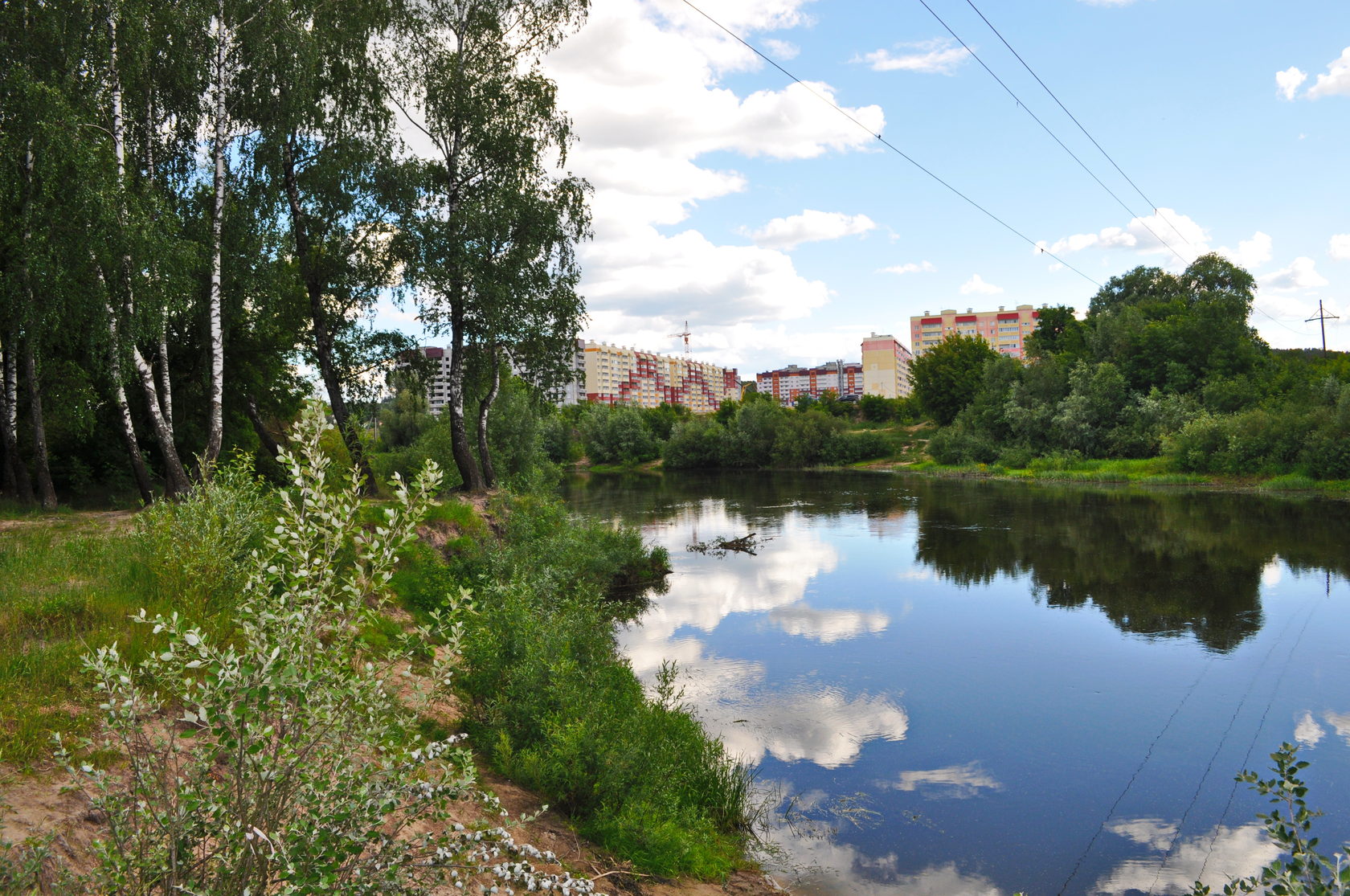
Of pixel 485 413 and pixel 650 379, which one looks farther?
pixel 650 379

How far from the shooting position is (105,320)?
1128 centimetres

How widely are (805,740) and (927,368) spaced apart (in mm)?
59698

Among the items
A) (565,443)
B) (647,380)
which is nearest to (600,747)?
(565,443)

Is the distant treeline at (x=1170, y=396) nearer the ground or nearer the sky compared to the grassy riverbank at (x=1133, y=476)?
nearer the sky

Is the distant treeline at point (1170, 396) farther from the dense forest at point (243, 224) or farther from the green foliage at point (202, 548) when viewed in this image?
the green foliage at point (202, 548)

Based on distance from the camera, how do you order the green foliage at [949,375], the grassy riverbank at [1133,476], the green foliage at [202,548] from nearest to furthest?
1. the green foliage at [202,548]
2. the grassy riverbank at [1133,476]
3. the green foliage at [949,375]

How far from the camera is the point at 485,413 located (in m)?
20.3

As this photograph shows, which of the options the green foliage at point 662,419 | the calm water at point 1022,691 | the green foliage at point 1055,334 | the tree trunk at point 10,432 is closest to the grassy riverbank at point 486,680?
the calm water at point 1022,691

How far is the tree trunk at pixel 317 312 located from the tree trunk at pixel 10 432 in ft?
16.7

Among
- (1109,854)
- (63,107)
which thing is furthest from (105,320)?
(1109,854)

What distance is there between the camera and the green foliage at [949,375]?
6225 centimetres

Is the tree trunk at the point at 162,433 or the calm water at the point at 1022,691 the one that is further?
the tree trunk at the point at 162,433

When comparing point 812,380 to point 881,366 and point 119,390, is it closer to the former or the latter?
point 881,366

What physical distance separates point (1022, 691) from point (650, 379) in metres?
154
